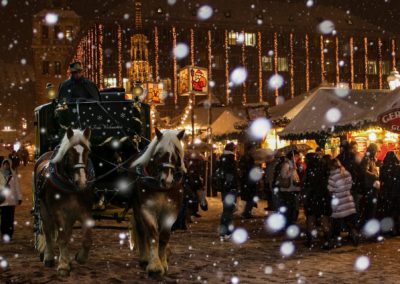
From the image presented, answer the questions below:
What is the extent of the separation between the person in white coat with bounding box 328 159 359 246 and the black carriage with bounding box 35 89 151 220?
11.8 ft

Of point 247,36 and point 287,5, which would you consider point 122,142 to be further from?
point 287,5

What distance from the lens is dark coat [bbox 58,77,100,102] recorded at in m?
10.1

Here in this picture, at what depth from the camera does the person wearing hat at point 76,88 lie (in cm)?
1006

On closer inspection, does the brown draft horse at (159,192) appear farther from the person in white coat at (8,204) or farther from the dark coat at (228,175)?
the person in white coat at (8,204)

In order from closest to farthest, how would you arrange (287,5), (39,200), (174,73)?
(39,200) → (174,73) → (287,5)

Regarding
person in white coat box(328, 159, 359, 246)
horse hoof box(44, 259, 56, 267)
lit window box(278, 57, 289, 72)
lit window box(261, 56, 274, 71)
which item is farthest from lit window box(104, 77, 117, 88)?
horse hoof box(44, 259, 56, 267)

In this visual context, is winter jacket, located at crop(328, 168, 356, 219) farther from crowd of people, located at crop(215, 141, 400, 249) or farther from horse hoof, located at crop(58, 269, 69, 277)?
horse hoof, located at crop(58, 269, 69, 277)

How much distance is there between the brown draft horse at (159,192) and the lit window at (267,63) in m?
58.3

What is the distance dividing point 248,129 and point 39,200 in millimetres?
15477

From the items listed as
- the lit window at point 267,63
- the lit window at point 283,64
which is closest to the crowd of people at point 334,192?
the lit window at point 267,63

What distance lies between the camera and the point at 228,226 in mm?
12883

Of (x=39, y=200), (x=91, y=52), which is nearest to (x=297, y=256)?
(x=39, y=200)

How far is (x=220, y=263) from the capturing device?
31.4ft

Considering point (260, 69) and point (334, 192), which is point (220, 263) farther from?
point (260, 69)
